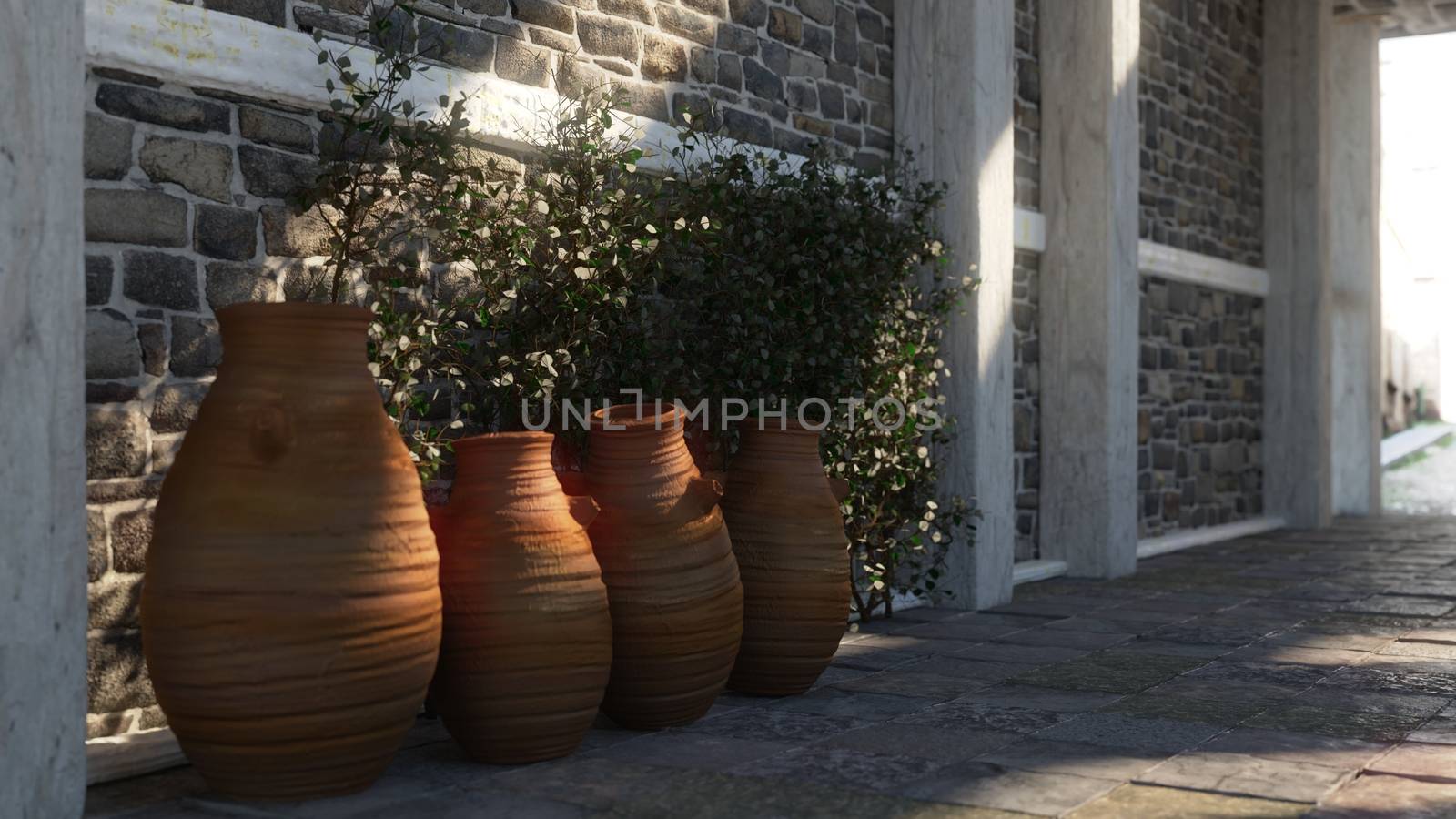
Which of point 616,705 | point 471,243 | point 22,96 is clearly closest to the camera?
point 22,96

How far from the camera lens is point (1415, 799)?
2.65m

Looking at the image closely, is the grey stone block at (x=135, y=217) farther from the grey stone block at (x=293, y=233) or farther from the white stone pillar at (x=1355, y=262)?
the white stone pillar at (x=1355, y=262)

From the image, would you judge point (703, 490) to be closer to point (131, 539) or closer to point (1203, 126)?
point (131, 539)

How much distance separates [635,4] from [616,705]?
2.12m

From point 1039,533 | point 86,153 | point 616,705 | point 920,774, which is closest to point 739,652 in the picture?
point 616,705

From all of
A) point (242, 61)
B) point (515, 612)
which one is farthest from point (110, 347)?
point (515, 612)

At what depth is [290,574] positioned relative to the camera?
2.54 meters

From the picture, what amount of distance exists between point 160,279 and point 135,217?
0.13 metres

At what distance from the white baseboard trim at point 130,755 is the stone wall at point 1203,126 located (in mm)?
5747

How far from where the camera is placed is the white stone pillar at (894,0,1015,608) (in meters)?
5.34

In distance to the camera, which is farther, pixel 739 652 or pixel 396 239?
pixel 739 652

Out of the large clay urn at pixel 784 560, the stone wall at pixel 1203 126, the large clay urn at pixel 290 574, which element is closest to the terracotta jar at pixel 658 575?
the large clay urn at pixel 784 560

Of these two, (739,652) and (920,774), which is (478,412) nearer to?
(739,652)

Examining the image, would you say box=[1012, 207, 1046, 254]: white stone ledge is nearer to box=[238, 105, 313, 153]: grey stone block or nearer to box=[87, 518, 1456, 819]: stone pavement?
box=[87, 518, 1456, 819]: stone pavement
